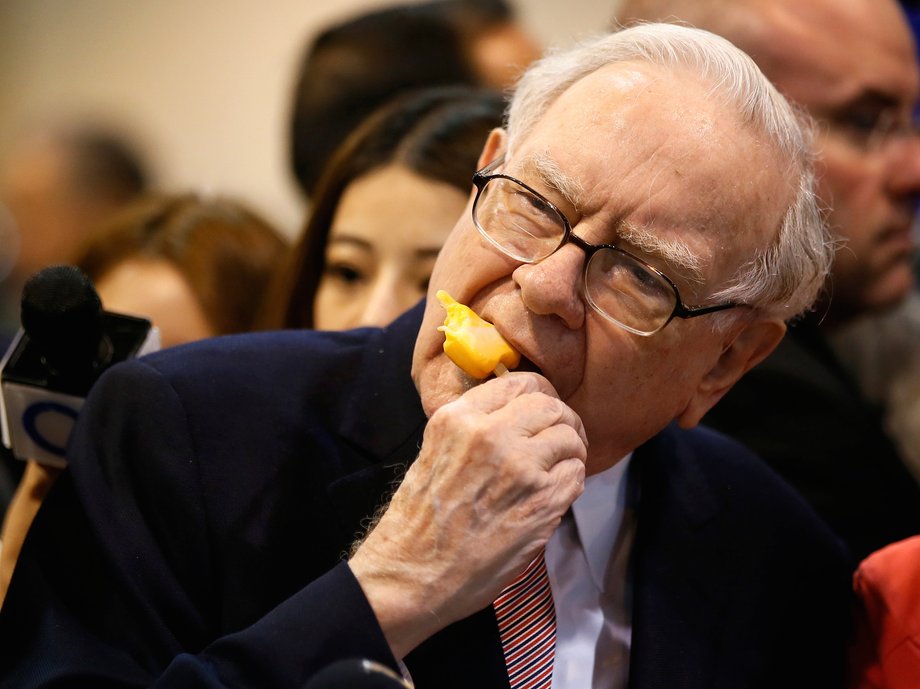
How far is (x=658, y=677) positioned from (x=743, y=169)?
77cm

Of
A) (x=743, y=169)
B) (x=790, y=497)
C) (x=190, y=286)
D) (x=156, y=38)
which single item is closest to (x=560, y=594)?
(x=790, y=497)

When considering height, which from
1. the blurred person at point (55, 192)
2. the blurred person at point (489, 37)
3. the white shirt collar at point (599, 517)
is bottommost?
the blurred person at point (55, 192)

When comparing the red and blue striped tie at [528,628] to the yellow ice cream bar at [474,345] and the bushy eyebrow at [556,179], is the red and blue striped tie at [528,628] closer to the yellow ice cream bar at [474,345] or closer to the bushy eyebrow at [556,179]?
the yellow ice cream bar at [474,345]

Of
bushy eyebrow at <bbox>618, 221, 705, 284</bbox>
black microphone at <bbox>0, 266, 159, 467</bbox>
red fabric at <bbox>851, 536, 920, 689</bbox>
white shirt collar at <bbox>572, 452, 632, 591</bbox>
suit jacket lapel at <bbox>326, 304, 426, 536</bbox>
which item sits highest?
bushy eyebrow at <bbox>618, 221, 705, 284</bbox>

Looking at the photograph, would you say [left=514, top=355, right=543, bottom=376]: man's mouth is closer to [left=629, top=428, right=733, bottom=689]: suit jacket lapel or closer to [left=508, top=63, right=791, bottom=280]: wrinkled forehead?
[left=508, top=63, right=791, bottom=280]: wrinkled forehead

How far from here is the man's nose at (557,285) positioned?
5.13 feet

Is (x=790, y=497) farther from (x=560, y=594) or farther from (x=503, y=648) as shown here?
(x=503, y=648)

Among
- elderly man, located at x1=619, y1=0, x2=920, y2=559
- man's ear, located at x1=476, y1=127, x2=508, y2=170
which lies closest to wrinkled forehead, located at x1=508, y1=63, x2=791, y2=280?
man's ear, located at x1=476, y1=127, x2=508, y2=170

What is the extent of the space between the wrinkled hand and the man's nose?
15 centimetres

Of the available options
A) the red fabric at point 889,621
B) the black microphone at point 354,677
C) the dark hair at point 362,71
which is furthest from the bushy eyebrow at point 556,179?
the dark hair at point 362,71

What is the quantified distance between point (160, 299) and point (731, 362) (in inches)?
56.0

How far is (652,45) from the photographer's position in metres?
1.74

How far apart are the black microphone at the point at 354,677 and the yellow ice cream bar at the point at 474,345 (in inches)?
18.3

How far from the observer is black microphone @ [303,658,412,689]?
118cm
